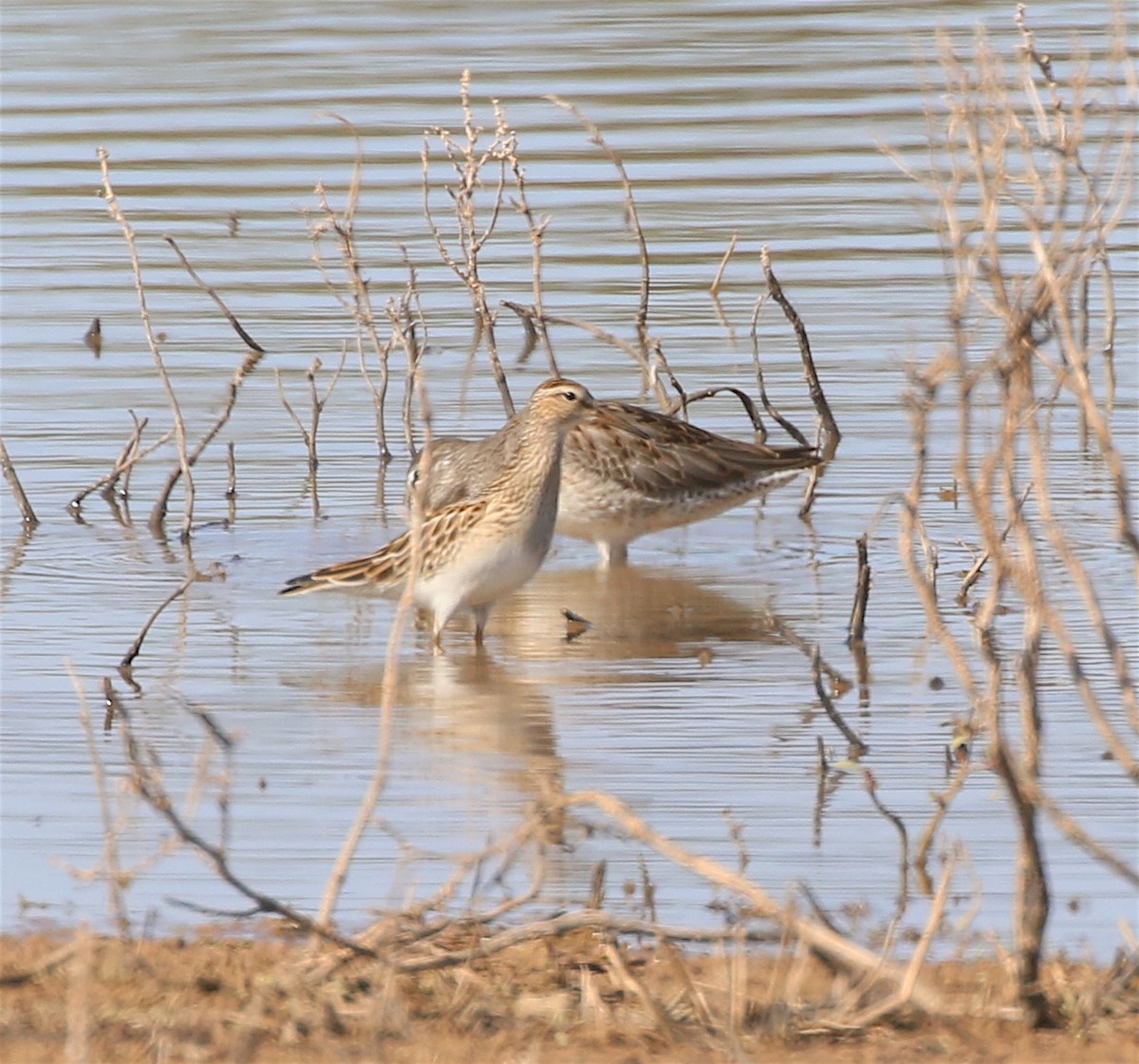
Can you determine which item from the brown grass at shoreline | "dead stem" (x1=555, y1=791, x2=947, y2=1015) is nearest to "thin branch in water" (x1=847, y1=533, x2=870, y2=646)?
the brown grass at shoreline

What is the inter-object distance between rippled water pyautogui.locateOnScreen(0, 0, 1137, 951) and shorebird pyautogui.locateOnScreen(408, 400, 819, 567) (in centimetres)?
25

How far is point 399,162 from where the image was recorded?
65.9 ft

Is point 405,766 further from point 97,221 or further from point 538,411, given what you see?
point 97,221

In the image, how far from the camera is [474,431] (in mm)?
12891

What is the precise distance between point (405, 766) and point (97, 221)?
12.3 meters

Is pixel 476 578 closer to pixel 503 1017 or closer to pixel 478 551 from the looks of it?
pixel 478 551

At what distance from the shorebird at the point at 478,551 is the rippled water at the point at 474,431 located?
226mm

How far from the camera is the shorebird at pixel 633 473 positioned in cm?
1102

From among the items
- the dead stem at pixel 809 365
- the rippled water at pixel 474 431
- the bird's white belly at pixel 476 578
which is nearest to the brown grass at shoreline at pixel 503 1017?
the rippled water at pixel 474 431

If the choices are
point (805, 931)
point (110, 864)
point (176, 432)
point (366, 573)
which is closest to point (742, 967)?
point (805, 931)

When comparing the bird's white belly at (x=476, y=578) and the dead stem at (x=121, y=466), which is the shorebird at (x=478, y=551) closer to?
the bird's white belly at (x=476, y=578)

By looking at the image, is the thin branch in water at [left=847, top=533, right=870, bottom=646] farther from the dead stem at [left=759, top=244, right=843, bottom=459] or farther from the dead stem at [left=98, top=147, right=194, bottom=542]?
the dead stem at [left=98, top=147, right=194, bottom=542]

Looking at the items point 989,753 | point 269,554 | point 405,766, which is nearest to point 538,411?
point 269,554

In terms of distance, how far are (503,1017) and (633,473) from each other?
5865 mm
